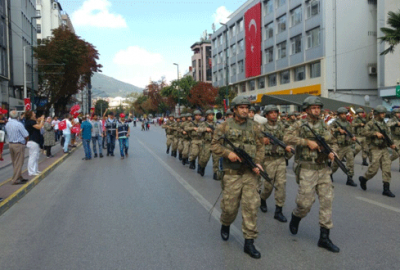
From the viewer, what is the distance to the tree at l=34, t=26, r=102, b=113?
124ft

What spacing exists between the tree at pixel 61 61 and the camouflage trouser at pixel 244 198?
34144 millimetres

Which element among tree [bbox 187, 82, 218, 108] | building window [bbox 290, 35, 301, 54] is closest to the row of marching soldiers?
building window [bbox 290, 35, 301, 54]

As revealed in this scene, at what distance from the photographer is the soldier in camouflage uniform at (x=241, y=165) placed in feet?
15.6

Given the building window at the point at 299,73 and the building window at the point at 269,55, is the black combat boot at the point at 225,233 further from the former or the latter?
the building window at the point at 269,55

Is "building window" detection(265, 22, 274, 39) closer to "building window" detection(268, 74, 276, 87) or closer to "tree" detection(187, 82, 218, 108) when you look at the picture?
"building window" detection(268, 74, 276, 87)

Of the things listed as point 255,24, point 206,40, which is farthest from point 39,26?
point 255,24

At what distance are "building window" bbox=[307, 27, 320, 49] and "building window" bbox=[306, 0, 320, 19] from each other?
1.44 metres

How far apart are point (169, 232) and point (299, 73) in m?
37.2

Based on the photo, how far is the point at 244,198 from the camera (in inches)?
189

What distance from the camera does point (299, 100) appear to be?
71.1 feet

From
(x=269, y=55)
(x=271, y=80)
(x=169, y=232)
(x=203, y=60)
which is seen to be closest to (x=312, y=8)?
(x=269, y=55)

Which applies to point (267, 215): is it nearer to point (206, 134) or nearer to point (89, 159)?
point (206, 134)

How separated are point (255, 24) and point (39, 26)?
49.4m

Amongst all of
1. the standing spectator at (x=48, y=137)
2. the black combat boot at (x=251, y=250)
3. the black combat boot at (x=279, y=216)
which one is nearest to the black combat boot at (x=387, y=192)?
the black combat boot at (x=279, y=216)
